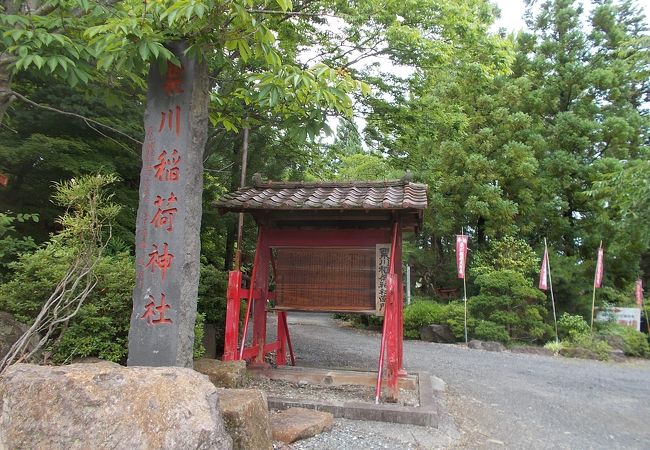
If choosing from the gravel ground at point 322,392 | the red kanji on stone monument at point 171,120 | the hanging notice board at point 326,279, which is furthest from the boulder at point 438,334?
the red kanji on stone monument at point 171,120

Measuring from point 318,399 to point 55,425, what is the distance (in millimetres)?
3553

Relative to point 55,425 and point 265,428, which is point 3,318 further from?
point 265,428

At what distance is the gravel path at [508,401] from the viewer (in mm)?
5148

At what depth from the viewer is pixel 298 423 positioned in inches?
185

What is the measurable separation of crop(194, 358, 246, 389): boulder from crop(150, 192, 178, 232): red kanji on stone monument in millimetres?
1781

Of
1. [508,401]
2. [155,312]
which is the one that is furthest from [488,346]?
[155,312]

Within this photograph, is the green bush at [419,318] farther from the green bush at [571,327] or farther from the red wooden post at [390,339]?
the red wooden post at [390,339]

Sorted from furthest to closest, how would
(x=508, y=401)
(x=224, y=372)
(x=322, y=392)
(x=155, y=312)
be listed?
(x=508, y=401) → (x=322, y=392) → (x=224, y=372) → (x=155, y=312)

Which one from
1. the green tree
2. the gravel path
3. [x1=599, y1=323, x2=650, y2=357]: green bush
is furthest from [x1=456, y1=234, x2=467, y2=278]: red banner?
[x1=599, y1=323, x2=650, y2=357]: green bush

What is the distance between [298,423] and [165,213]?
2.42 meters

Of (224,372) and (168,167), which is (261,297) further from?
(168,167)

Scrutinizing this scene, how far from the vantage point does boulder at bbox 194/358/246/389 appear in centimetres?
540

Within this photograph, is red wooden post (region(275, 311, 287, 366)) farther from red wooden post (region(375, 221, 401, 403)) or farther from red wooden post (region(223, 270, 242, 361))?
red wooden post (region(375, 221, 401, 403))

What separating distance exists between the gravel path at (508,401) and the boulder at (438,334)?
1585 mm
